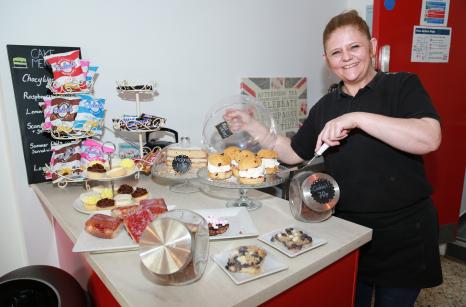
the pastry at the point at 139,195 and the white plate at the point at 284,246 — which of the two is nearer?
the white plate at the point at 284,246

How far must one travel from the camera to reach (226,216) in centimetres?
103

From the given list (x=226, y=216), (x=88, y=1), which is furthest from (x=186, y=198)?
(x=88, y=1)

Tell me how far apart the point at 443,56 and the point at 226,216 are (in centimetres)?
181

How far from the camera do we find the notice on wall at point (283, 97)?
2.02 metres

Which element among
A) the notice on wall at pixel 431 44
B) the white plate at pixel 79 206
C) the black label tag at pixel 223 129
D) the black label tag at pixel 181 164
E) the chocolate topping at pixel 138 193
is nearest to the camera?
the white plate at pixel 79 206

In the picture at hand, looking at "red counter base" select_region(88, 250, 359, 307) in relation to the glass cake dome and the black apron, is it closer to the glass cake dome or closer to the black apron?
the black apron

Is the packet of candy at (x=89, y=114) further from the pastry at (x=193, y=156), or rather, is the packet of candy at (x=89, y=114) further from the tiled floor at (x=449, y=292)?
the tiled floor at (x=449, y=292)

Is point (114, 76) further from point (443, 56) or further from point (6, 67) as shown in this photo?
point (443, 56)

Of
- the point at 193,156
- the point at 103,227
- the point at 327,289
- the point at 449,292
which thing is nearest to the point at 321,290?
the point at 327,289

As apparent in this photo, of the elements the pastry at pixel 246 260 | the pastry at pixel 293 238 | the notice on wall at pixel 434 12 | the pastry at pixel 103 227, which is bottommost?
the pastry at pixel 293 238

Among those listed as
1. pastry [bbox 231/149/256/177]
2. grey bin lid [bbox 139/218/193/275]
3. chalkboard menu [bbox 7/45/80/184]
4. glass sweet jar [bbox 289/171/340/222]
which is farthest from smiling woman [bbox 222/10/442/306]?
chalkboard menu [bbox 7/45/80/184]

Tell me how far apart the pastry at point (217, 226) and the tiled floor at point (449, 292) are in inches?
60.2

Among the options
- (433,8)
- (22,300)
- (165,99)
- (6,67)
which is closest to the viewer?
(22,300)

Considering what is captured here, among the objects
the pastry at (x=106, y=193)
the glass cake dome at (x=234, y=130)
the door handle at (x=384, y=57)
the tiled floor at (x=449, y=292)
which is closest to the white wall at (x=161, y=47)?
the glass cake dome at (x=234, y=130)
